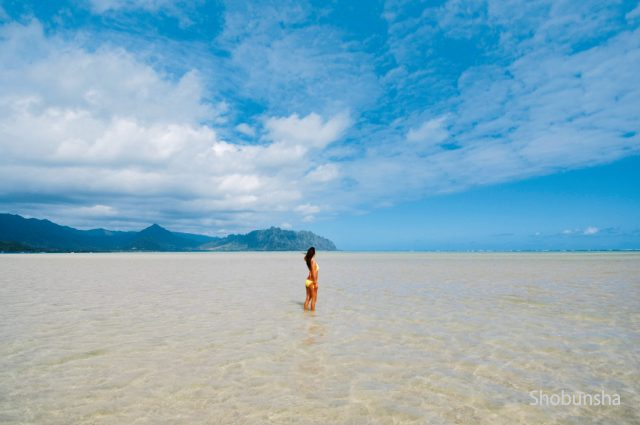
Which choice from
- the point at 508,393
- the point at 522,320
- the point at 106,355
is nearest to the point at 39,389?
the point at 106,355

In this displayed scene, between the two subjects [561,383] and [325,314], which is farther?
[325,314]

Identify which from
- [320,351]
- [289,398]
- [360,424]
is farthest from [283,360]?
[360,424]

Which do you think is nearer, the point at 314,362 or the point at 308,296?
the point at 314,362

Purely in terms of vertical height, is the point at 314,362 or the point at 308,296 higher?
the point at 308,296

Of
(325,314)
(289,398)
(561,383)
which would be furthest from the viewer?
(325,314)

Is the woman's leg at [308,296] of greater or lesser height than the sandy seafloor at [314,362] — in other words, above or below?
above

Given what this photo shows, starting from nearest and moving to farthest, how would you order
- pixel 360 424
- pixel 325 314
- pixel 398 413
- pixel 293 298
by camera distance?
pixel 360 424
pixel 398 413
pixel 325 314
pixel 293 298

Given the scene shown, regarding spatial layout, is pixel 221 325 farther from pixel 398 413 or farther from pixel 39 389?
pixel 398 413

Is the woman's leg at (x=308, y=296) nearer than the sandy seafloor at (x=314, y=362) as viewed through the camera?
No

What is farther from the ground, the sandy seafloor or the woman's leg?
the woman's leg

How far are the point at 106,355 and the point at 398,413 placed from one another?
355 inches

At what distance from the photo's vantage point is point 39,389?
832cm

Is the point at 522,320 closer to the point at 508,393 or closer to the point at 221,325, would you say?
the point at 508,393

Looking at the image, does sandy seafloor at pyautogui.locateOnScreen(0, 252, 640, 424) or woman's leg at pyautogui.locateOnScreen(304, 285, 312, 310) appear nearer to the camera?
sandy seafloor at pyautogui.locateOnScreen(0, 252, 640, 424)
